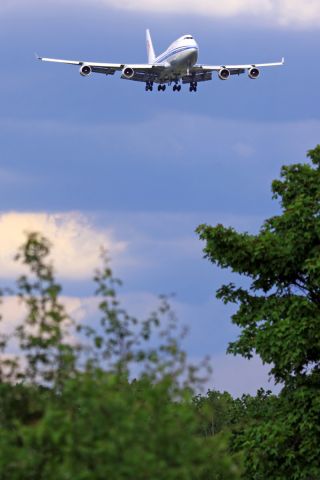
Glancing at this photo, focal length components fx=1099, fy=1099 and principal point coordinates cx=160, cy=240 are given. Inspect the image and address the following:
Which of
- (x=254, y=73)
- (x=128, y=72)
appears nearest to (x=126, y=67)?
(x=128, y=72)

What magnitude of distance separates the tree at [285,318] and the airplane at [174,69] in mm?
60700

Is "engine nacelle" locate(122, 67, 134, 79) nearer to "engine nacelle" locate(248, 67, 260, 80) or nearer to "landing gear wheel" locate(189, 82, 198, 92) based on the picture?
"landing gear wheel" locate(189, 82, 198, 92)

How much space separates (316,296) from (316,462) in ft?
19.7

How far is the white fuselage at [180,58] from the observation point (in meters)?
100

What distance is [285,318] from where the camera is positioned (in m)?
39.2

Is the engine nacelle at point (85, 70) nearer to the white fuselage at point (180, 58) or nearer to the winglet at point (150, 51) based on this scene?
the white fuselage at point (180, 58)

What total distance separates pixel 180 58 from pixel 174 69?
268 cm

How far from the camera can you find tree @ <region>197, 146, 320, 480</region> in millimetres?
38062

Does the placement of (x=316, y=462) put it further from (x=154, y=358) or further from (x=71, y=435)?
(x=71, y=435)

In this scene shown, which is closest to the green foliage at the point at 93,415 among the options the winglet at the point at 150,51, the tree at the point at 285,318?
the tree at the point at 285,318

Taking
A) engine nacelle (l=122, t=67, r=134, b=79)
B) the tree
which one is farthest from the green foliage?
engine nacelle (l=122, t=67, r=134, b=79)

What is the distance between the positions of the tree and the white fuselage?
60.0 metres

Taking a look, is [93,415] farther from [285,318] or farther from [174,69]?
[174,69]

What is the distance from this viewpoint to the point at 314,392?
128 ft
